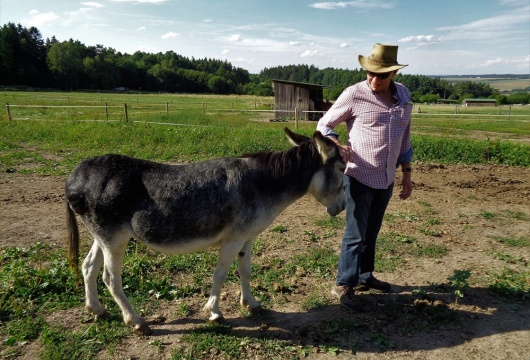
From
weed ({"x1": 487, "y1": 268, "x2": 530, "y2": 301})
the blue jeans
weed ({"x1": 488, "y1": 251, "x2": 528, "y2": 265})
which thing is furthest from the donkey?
weed ({"x1": 488, "y1": 251, "x2": 528, "y2": 265})

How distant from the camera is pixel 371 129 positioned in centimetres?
365

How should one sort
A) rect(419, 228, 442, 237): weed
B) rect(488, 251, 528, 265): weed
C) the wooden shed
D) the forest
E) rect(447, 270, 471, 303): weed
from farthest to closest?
the forest, the wooden shed, rect(419, 228, 442, 237): weed, rect(488, 251, 528, 265): weed, rect(447, 270, 471, 303): weed

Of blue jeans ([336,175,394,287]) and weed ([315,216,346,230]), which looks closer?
blue jeans ([336,175,394,287])

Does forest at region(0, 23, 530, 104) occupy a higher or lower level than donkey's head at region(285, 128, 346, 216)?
higher

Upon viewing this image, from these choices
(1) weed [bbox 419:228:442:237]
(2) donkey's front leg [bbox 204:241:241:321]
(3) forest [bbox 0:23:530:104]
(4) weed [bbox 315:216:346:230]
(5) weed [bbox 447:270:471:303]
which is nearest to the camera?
(2) donkey's front leg [bbox 204:241:241:321]

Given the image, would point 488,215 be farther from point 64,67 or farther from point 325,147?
point 64,67

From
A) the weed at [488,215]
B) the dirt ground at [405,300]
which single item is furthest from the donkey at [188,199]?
the weed at [488,215]

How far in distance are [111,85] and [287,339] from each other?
10981 centimetres

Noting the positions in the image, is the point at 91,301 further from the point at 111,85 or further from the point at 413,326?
the point at 111,85

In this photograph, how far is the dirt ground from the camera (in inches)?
136

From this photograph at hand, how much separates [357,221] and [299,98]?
2926 centimetres

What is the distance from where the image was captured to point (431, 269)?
5.04 metres

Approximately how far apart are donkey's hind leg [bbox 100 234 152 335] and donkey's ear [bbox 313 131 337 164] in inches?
82.6

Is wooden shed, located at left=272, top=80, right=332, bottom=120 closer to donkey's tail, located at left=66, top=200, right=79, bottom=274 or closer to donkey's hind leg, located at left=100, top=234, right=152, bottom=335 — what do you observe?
donkey's tail, located at left=66, top=200, right=79, bottom=274
